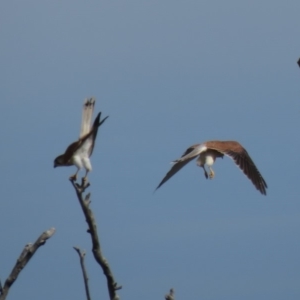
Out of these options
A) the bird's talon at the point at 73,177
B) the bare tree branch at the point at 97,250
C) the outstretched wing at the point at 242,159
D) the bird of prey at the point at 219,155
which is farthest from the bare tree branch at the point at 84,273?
the outstretched wing at the point at 242,159

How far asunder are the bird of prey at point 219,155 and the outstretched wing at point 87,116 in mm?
2223

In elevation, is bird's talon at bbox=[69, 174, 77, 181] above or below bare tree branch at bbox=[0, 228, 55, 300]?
above

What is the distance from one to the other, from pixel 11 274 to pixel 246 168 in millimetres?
6257

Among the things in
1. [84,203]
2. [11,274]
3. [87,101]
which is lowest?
[11,274]

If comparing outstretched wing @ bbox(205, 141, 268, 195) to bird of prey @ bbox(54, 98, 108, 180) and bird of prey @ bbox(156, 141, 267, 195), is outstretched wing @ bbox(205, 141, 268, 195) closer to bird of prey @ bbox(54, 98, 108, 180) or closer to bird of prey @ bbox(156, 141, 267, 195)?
bird of prey @ bbox(156, 141, 267, 195)

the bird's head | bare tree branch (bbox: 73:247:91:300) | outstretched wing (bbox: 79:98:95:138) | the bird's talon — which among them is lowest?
bare tree branch (bbox: 73:247:91:300)

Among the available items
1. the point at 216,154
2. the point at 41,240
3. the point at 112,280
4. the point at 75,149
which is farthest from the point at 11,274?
the point at 216,154

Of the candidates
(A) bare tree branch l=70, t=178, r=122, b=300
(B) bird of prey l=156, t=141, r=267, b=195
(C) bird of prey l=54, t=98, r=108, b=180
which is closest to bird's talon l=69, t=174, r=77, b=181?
(C) bird of prey l=54, t=98, r=108, b=180

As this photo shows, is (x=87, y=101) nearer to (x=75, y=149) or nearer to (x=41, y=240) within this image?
(x=75, y=149)

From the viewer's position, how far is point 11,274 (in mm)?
5984

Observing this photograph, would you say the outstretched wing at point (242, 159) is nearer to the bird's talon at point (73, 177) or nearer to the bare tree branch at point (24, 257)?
the bird's talon at point (73, 177)

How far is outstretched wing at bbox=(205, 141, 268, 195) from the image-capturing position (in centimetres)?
1156

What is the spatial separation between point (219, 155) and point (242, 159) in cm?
46

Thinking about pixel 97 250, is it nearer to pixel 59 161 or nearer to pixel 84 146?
pixel 84 146
